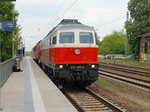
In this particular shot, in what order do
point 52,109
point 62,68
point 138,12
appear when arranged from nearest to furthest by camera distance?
point 52,109 → point 62,68 → point 138,12

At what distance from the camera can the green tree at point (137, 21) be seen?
5228 centimetres

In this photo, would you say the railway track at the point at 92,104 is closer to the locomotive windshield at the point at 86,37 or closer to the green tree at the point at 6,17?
the locomotive windshield at the point at 86,37

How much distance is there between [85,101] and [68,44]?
132 inches

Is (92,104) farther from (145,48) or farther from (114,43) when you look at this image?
(114,43)

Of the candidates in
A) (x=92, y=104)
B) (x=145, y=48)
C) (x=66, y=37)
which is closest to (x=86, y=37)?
(x=66, y=37)

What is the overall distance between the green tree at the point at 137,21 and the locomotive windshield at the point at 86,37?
39.6 m

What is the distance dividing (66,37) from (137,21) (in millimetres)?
42472

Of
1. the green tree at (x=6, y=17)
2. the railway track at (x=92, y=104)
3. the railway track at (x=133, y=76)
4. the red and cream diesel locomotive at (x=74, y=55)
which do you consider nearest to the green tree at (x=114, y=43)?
the green tree at (x=6, y=17)

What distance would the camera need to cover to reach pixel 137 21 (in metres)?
54.0

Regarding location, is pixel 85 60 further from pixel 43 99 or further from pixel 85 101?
pixel 43 99

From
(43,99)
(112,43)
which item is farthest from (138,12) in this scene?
(43,99)

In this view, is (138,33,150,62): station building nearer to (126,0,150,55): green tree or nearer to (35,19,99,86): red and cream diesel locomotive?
(126,0,150,55): green tree

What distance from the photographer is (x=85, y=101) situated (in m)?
11.0

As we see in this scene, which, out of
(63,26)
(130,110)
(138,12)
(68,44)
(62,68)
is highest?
(138,12)
